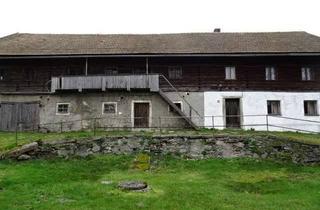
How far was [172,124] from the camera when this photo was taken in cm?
2794

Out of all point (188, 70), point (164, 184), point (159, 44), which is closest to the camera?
point (164, 184)

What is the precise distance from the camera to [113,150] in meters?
21.8

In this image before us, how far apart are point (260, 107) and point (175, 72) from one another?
Result: 6596 millimetres

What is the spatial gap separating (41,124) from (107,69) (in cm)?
609

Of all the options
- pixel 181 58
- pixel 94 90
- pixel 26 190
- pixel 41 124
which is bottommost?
pixel 26 190

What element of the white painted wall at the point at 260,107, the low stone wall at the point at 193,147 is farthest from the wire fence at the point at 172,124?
the low stone wall at the point at 193,147

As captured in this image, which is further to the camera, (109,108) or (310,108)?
(310,108)

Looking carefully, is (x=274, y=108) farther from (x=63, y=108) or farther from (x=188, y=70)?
(x=63, y=108)

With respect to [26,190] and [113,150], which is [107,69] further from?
[26,190]

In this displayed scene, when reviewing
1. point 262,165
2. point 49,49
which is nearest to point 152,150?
point 262,165

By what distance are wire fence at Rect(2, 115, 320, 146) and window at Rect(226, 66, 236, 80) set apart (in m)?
3.01

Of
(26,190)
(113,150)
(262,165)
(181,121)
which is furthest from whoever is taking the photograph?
(181,121)

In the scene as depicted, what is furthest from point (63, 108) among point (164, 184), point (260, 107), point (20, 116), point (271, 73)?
point (271, 73)

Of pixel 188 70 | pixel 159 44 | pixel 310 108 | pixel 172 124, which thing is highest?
pixel 159 44
